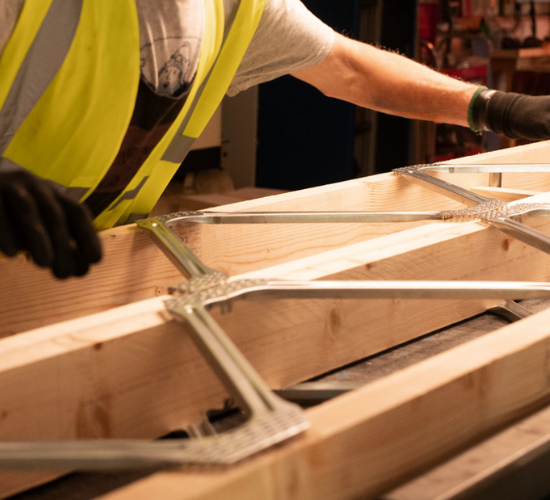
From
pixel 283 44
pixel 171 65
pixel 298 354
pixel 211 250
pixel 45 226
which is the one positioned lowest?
pixel 298 354

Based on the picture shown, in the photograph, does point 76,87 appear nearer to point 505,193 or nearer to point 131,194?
point 131,194

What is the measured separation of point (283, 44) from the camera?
6.13 ft

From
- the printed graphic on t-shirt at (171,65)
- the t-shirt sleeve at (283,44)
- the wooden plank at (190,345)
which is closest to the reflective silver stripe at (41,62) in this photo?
the printed graphic on t-shirt at (171,65)

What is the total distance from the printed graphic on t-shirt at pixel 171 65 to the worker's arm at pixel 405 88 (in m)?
0.80

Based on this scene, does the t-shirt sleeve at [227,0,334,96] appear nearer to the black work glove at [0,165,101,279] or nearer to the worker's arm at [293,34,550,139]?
the worker's arm at [293,34,550,139]

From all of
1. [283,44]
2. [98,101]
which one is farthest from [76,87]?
[283,44]

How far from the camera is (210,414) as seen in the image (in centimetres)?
106

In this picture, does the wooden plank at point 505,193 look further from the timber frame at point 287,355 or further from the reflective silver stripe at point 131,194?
the reflective silver stripe at point 131,194

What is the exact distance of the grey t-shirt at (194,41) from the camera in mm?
1322

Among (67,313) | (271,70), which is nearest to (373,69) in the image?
(271,70)

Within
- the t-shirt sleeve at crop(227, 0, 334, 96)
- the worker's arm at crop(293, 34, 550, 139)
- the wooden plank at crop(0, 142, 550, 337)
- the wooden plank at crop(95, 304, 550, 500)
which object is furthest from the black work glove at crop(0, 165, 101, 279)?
the worker's arm at crop(293, 34, 550, 139)

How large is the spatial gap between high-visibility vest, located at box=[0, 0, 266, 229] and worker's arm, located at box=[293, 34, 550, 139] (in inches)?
29.2

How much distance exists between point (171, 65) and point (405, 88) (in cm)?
106

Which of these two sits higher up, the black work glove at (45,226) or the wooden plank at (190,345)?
the black work glove at (45,226)
